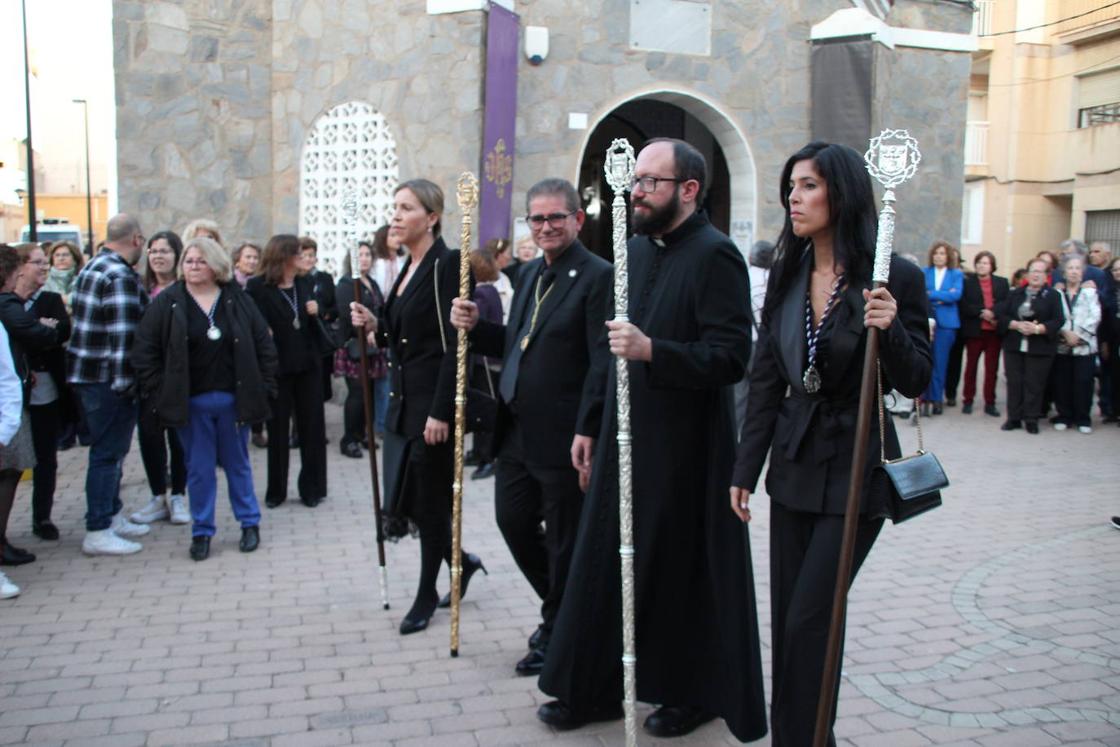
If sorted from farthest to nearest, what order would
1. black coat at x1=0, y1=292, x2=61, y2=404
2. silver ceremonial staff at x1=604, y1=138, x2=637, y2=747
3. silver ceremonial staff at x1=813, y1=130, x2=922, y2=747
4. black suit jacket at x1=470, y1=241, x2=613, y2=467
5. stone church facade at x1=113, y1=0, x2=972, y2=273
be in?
stone church facade at x1=113, y1=0, x2=972, y2=273 < black coat at x1=0, y1=292, x2=61, y2=404 < black suit jacket at x1=470, y1=241, x2=613, y2=467 < silver ceremonial staff at x1=604, y1=138, x2=637, y2=747 < silver ceremonial staff at x1=813, y1=130, x2=922, y2=747

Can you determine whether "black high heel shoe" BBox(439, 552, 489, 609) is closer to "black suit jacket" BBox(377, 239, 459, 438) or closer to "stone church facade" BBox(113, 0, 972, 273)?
"black suit jacket" BBox(377, 239, 459, 438)

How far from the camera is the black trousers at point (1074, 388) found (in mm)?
11146

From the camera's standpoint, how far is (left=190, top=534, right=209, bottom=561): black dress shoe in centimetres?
624

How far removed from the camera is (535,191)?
4.34 metres

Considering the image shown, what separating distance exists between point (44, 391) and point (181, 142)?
571 cm

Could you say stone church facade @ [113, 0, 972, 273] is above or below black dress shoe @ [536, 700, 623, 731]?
above

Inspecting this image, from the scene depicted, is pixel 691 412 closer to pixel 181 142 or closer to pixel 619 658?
pixel 619 658

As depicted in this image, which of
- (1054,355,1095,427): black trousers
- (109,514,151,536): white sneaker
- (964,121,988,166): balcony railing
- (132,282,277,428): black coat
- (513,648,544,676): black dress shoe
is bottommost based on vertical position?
(109,514,151,536): white sneaker

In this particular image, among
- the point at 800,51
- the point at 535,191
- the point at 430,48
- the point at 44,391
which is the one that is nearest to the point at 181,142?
the point at 430,48

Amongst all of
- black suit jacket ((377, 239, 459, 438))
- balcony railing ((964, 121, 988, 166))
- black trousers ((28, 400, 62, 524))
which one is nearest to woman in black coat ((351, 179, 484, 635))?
black suit jacket ((377, 239, 459, 438))

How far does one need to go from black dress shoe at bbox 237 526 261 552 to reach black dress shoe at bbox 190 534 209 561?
0.24m

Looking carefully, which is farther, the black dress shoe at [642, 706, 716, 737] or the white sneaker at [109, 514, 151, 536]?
the white sneaker at [109, 514, 151, 536]

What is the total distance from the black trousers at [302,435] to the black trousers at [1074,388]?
7827 millimetres

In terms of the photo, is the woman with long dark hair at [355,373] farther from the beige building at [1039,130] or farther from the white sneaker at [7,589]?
the beige building at [1039,130]
